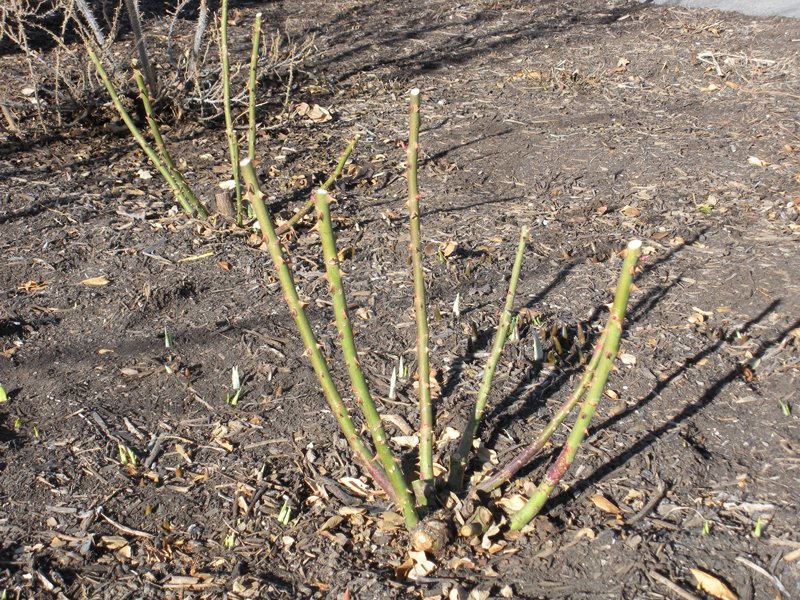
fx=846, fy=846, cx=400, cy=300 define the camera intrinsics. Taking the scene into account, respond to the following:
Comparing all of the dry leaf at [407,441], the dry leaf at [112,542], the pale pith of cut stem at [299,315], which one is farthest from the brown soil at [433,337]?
the pale pith of cut stem at [299,315]

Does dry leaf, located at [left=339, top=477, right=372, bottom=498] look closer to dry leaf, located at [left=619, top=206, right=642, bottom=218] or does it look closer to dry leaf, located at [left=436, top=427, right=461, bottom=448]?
dry leaf, located at [left=436, top=427, right=461, bottom=448]

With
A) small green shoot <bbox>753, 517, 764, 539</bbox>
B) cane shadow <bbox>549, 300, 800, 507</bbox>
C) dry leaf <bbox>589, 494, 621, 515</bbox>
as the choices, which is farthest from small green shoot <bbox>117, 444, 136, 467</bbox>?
small green shoot <bbox>753, 517, 764, 539</bbox>

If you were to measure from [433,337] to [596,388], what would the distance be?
1.39 metres

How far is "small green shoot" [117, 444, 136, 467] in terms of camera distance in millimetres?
2857

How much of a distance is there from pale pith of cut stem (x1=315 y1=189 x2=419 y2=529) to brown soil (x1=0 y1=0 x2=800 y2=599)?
0.21 m

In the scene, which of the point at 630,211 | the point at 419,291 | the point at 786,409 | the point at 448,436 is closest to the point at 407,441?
the point at 448,436

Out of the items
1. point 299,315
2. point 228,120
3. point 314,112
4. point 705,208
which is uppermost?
point 299,315

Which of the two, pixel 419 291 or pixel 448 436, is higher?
pixel 419 291

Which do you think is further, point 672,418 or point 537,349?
point 537,349

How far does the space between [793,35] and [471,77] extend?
284cm

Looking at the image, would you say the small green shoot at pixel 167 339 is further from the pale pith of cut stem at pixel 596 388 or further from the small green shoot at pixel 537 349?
the pale pith of cut stem at pixel 596 388

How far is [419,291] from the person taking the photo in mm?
2359

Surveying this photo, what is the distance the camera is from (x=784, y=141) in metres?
5.11

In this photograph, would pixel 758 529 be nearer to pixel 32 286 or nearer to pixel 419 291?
pixel 419 291
